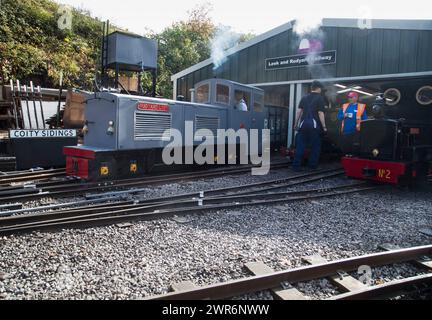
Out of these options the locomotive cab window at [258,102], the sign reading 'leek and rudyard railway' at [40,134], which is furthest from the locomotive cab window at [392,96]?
the sign reading 'leek and rudyard railway' at [40,134]

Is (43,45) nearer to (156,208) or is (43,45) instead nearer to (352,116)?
(352,116)

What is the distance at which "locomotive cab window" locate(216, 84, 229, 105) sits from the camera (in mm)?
9652

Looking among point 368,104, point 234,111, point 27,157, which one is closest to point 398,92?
point 368,104

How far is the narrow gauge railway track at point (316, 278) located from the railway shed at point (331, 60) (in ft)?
19.5

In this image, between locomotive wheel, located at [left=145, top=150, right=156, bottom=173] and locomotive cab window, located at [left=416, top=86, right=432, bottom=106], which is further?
locomotive wheel, located at [left=145, top=150, right=156, bottom=173]

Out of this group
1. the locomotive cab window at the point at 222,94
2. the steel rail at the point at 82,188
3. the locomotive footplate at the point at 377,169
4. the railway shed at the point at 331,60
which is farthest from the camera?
the railway shed at the point at 331,60

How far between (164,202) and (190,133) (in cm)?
343

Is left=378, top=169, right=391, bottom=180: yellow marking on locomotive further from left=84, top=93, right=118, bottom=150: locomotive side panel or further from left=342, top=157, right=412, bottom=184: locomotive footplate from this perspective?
left=84, top=93, right=118, bottom=150: locomotive side panel

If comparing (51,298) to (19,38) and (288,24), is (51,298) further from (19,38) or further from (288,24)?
(19,38)

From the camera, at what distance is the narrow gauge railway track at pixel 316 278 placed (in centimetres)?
260

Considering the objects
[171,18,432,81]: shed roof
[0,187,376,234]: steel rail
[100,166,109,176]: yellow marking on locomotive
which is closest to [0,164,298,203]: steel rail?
[100,166,109,176]: yellow marking on locomotive

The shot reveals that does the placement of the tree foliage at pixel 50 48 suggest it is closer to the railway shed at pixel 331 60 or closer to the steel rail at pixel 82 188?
the railway shed at pixel 331 60

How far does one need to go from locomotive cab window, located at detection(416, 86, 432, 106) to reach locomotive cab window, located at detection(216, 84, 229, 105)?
475cm

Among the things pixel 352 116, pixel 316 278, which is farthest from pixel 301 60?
pixel 316 278
